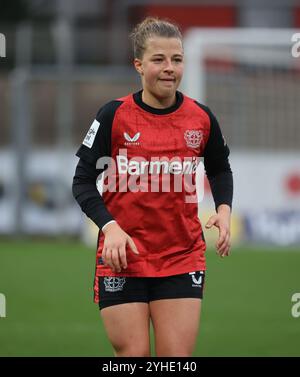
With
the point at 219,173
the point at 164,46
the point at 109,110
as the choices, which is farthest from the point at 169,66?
the point at 219,173

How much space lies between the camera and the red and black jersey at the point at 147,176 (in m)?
5.56

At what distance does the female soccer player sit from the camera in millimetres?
5500

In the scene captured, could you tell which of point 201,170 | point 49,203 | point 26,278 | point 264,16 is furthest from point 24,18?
point 201,170

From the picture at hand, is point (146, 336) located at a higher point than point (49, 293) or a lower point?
higher

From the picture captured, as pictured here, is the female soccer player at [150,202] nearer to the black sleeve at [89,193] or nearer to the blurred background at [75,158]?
the black sleeve at [89,193]

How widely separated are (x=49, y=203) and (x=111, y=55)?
429 cm

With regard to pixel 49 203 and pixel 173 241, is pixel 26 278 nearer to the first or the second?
pixel 49 203

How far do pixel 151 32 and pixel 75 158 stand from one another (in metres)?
15.5

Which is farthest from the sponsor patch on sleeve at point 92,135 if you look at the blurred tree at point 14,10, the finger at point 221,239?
the blurred tree at point 14,10

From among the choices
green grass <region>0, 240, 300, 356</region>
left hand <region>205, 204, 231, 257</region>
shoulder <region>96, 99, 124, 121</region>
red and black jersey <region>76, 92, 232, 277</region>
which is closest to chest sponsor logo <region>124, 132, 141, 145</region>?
red and black jersey <region>76, 92, 232, 277</region>

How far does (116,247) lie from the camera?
5.29 meters

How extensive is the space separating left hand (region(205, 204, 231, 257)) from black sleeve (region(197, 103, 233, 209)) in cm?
10

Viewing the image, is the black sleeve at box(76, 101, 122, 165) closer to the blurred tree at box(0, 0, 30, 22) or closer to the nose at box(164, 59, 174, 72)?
the nose at box(164, 59, 174, 72)

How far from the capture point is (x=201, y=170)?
6.32m
